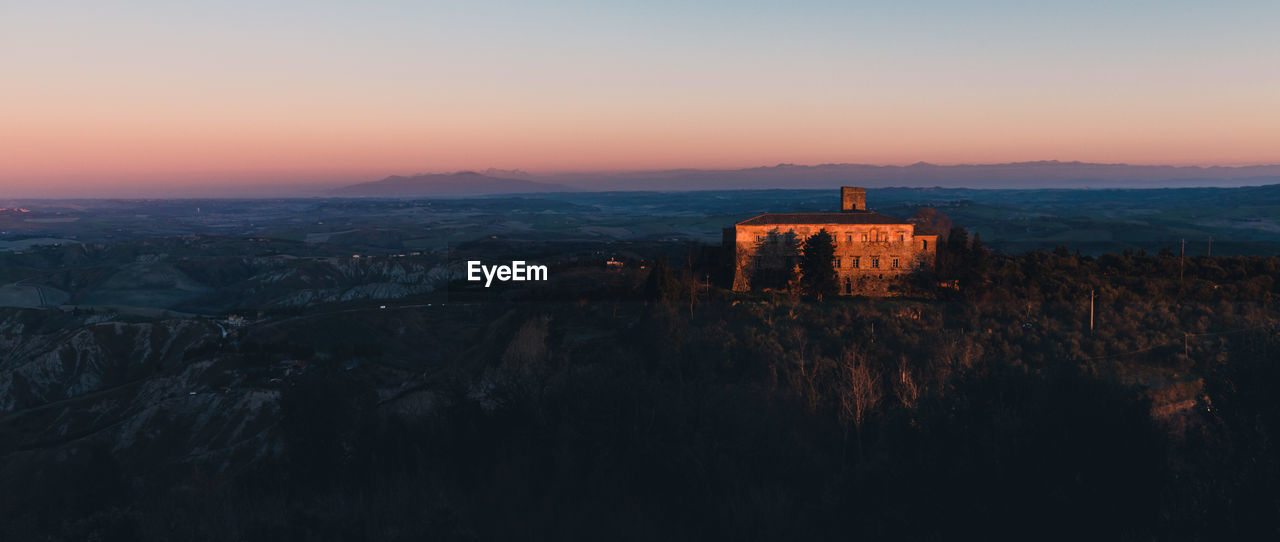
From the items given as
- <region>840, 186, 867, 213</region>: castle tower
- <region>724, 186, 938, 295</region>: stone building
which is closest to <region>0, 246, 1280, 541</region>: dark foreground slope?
<region>724, 186, 938, 295</region>: stone building

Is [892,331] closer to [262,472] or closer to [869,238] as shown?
[869,238]

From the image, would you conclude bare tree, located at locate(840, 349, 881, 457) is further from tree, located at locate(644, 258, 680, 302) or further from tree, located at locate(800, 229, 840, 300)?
tree, located at locate(644, 258, 680, 302)

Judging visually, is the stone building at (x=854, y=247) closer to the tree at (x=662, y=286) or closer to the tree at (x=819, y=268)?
the tree at (x=819, y=268)

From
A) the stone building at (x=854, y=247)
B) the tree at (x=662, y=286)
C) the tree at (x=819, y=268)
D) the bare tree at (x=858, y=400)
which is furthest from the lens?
the stone building at (x=854, y=247)

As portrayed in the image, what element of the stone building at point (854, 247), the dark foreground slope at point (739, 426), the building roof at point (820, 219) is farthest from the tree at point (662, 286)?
the building roof at point (820, 219)

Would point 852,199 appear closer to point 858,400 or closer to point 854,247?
point 854,247

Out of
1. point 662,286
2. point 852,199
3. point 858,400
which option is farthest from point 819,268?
point 858,400

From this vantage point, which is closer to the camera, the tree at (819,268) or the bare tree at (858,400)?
the bare tree at (858,400)

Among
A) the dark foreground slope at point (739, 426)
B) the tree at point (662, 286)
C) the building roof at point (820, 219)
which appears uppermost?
the building roof at point (820, 219)
